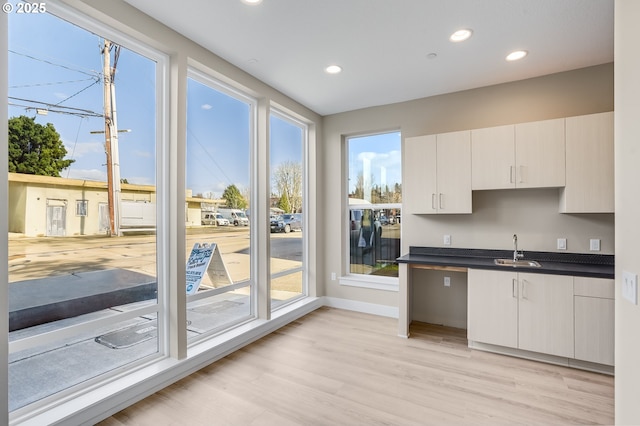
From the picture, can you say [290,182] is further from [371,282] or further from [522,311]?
[522,311]

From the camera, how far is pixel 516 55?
2.89 m

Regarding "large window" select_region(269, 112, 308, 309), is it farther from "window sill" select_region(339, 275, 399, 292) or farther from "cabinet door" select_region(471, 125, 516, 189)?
"cabinet door" select_region(471, 125, 516, 189)

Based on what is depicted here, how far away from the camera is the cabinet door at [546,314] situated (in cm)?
277

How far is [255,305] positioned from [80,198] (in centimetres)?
218

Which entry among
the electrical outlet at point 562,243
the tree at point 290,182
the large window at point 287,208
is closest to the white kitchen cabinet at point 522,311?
the electrical outlet at point 562,243

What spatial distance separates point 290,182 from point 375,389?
112 inches

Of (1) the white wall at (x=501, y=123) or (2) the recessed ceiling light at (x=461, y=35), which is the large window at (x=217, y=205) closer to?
(1) the white wall at (x=501, y=123)

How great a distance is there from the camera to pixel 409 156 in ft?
12.5

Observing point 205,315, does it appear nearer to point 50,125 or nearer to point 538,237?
point 50,125

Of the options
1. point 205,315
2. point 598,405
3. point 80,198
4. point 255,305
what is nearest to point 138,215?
point 80,198

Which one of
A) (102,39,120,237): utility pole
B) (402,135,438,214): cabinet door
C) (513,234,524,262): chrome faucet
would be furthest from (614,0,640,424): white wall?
(102,39,120,237): utility pole

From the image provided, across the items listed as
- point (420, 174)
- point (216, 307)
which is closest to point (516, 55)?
point (420, 174)

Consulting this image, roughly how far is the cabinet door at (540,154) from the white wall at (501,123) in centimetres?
34

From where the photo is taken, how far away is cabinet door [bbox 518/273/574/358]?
2.77m
